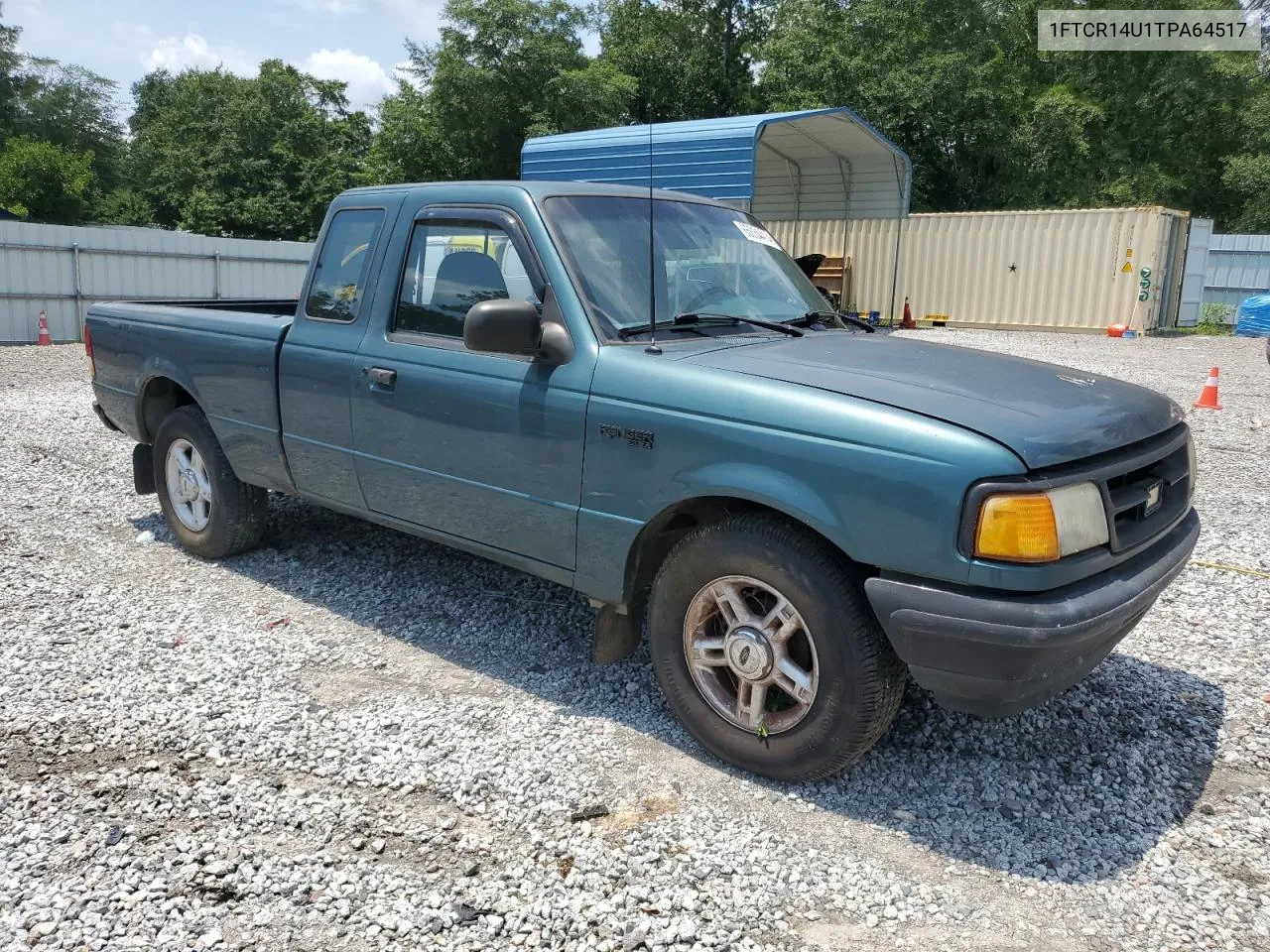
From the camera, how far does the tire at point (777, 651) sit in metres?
3.04

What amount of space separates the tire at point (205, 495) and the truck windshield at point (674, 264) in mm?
2585

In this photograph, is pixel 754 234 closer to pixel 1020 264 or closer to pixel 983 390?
pixel 983 390

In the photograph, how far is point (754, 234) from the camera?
455 cm

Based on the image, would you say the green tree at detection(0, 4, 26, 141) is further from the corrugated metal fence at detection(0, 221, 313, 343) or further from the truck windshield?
the truck windshield

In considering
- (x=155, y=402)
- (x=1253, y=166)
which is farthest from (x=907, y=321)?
(x=155, y=402)

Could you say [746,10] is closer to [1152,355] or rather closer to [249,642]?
[1152,355]

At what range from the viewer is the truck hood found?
2902 mm

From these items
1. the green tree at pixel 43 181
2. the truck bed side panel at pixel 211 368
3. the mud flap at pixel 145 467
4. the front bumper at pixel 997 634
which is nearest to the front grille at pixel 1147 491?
the front bumper at pixel 997 634

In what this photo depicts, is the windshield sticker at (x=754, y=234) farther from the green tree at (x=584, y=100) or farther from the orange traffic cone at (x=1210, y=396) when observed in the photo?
the green tree at (x=584, y=100)

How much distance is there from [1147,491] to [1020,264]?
19402mm

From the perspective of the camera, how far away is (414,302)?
4301 millimetres

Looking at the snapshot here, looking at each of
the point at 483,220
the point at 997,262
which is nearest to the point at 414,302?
the point at 483,220

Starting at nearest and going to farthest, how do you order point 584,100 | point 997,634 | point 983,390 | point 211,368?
point 997,634, point 983,390, point 211,368, point 584,100

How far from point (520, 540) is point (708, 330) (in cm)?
111
